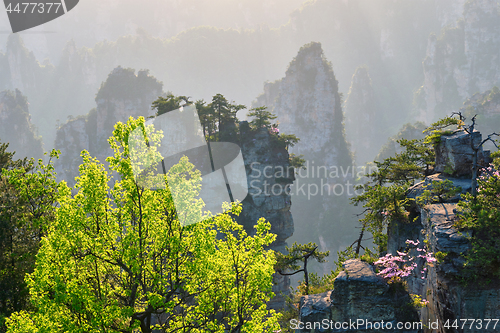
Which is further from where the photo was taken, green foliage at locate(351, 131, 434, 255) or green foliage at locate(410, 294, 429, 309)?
green foliage at locate(351, 131, 434, 255)

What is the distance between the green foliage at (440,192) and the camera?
9844 millimetres

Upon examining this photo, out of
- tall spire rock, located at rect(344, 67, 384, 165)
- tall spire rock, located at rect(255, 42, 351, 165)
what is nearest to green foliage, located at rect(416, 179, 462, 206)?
tall spire rock, located at rect(255, 42, 351, 165)

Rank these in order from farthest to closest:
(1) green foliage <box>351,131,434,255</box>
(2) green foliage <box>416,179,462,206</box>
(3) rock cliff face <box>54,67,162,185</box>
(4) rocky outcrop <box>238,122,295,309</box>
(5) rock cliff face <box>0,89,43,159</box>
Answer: (5) rock cliff face <box>0,89,43,159</box> → (3) rock cliff face <box>54,67,162,185</box> → (4) rocky outcrop <box>238,122,295,309</box> → (1) green foliage <box>351,131,434,255</box> → (2) green foliage <box>416,179,462,206</box>

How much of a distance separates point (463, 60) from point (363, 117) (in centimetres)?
2481

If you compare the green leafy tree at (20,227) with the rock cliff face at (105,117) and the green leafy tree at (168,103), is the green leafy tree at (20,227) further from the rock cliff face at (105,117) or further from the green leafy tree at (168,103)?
the rock cliff face at (105,117)

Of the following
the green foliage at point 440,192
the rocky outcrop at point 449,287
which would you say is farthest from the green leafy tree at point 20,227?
the green foliage at point 440,192

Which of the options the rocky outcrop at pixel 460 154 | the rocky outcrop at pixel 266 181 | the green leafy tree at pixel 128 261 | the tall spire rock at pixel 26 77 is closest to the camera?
the green leafy tree at pixel 128 261

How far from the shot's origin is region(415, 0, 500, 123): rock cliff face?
6644 cm

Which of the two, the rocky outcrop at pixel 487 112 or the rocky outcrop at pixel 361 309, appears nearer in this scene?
the rocky outcrop at pixel 361 309

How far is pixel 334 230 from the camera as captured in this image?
5228cm

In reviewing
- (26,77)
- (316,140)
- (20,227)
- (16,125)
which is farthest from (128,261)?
(26,77)

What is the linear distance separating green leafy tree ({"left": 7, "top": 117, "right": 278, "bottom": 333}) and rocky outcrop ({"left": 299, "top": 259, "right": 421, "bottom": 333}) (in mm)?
1594

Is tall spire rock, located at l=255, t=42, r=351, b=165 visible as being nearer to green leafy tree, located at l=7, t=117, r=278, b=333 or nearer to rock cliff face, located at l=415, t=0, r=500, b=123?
rock cliff face, located at l=415, t=0, r=500, b=123

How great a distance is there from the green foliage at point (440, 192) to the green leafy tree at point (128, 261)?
5420mm
